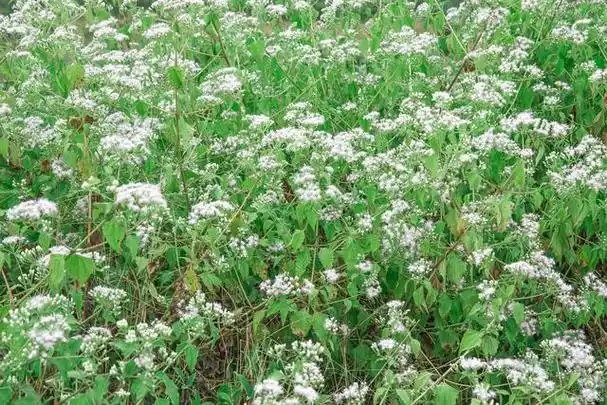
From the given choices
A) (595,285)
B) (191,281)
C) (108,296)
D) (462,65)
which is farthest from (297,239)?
(462,65)

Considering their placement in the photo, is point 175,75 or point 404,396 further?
point 175,75

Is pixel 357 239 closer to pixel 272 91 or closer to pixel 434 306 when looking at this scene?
pixel 434 306

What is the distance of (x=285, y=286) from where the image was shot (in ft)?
12.9

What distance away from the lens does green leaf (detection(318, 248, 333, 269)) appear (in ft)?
13.1

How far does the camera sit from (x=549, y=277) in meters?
4.18

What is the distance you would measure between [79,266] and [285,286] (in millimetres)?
988

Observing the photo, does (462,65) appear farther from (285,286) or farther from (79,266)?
(79,266)

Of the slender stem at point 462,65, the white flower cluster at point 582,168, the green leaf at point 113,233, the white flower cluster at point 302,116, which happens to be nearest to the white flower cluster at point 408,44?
the slender stem at point 462,65

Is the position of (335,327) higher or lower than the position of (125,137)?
lower

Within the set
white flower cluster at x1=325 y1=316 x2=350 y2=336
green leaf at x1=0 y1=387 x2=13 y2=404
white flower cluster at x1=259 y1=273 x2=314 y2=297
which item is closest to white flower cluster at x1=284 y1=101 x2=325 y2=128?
white flower cluster at x1=259 y1=273 x2=314 y2=297

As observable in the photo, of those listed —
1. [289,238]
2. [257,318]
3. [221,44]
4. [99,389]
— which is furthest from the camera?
[221,44]

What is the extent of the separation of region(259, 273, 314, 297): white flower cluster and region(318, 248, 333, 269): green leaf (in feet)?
0.35

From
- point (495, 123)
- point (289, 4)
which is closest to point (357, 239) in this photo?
point (495, 123)

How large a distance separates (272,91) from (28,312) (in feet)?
8.47
